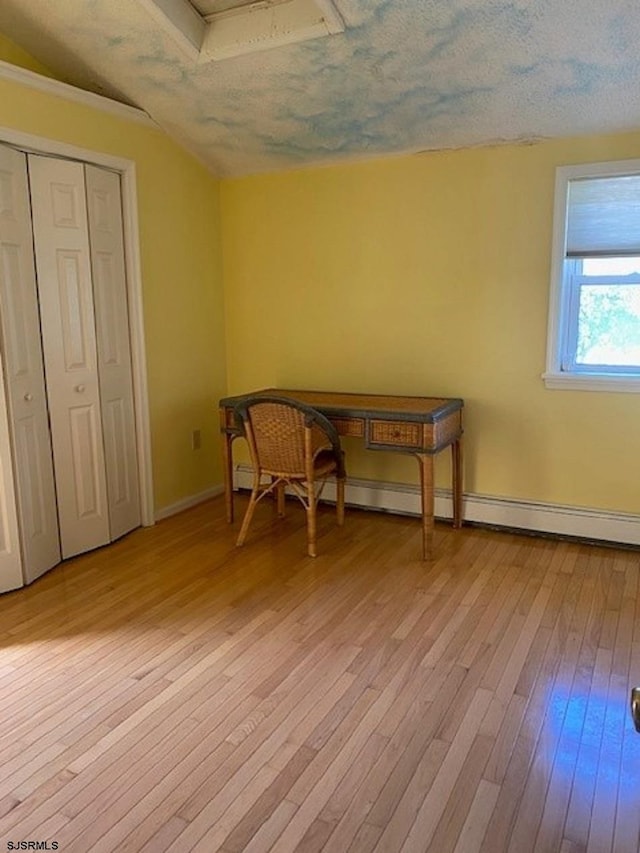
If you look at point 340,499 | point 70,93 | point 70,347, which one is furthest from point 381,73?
point 340,499

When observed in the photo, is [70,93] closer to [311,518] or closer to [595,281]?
[311,518]

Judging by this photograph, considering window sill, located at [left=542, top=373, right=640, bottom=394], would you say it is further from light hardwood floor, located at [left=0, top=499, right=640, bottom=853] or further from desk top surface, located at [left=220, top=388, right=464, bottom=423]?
light hardwood floor, located at [left=0, top=499, right=640, bottom=853]

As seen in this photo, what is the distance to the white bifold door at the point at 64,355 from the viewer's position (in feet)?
9.32

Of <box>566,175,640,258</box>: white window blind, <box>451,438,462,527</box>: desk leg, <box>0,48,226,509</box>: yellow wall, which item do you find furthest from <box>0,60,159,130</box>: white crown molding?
<box>451,438,462,527</box>: desk leg

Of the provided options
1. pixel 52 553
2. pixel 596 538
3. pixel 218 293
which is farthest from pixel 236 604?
pixel 218 293

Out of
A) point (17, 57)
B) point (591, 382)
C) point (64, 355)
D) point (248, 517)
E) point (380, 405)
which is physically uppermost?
point (17, 57)

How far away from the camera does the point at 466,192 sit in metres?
3.41

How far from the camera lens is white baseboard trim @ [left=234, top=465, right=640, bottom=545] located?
3.31 m

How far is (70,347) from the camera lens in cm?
314

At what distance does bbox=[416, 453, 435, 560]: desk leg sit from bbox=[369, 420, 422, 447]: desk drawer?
87mm

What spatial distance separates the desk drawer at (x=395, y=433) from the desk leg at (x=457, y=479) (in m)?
0.43

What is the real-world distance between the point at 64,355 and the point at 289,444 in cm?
121

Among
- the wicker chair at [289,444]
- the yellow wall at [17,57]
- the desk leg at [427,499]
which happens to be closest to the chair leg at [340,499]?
the wicker chair at [289,444]

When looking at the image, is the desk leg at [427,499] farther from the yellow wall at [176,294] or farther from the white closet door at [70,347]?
the white closet door at [70,347]
